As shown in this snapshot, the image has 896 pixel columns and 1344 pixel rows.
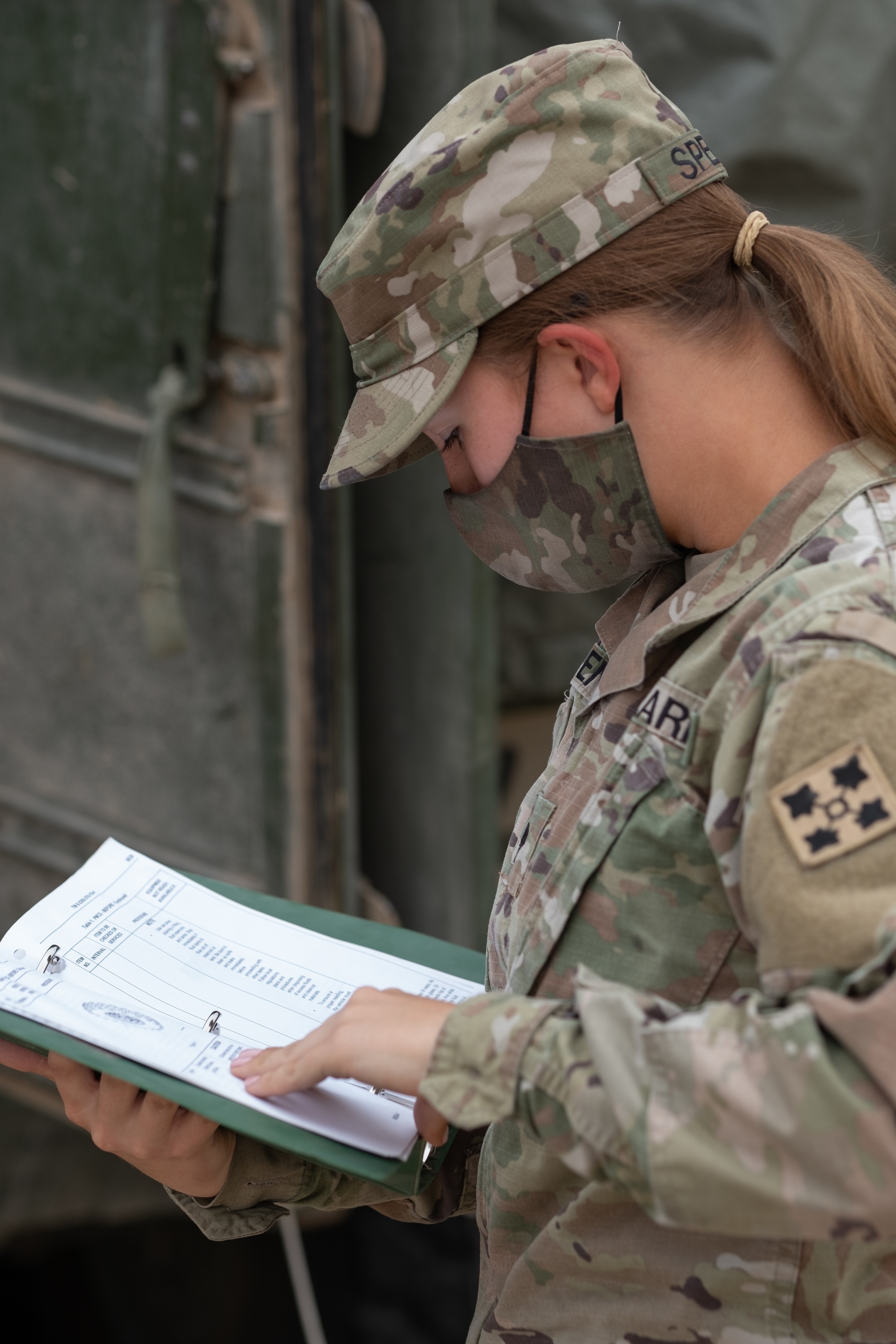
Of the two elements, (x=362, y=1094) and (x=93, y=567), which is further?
(x=93, y=567)

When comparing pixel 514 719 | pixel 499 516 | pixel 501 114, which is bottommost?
pixel 514 719

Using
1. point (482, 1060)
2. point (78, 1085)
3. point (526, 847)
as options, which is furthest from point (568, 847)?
point (78, 1085)

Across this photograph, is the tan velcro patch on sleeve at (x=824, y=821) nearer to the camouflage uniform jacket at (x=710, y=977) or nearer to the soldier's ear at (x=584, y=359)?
the camouflage uniform jacket at (x=710, y=977)

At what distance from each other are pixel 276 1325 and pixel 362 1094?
2010 millimetres

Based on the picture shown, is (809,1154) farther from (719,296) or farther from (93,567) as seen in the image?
(93,567)

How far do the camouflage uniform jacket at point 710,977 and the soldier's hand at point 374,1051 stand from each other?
0.09 feet

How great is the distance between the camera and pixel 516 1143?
3.09 feet

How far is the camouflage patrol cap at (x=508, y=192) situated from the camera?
2.87ft

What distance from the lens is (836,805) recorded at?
683 millimetres

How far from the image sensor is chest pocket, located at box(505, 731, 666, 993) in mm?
858

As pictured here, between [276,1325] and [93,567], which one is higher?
[93,567]

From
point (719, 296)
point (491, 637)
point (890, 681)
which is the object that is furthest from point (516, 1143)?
point (491, 637)

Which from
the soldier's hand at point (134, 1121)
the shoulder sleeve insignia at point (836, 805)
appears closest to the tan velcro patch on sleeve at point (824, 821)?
the shoulder sleeve insignia at point (836, 805)

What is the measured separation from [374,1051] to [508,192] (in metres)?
0.57
